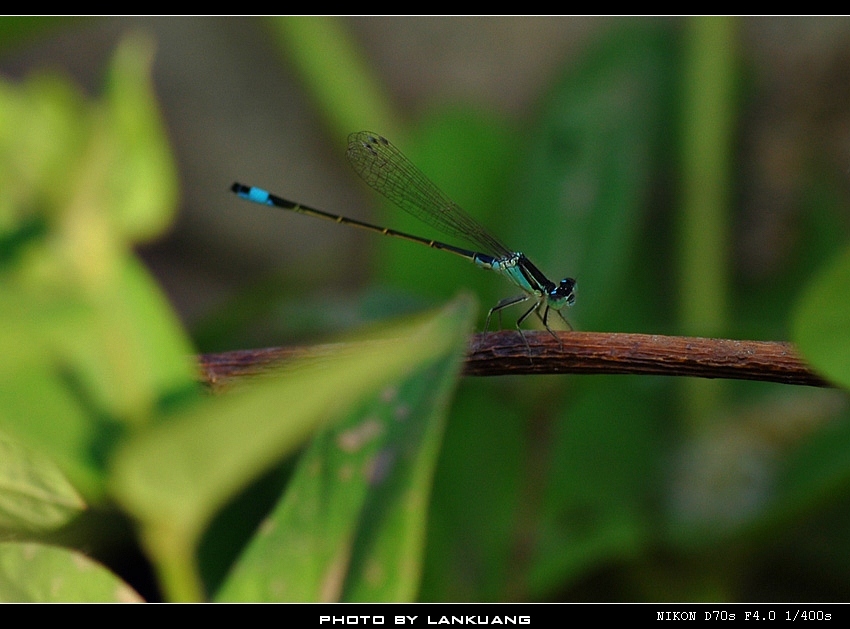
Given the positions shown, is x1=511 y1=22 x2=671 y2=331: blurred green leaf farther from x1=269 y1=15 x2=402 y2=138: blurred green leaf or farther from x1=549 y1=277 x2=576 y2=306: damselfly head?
x1=269 y1=15 x2=402 y2=138: blurred green leaf

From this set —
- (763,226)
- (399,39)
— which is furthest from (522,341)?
(399,39)

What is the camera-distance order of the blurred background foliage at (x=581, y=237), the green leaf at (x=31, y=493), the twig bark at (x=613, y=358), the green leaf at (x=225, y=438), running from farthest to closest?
the blurred background foliage at (x=581, y=237)
the twig bark at (x=613, y=358)
the green leaf at (x=31, y=493)
the green leaf at (x=225, y=438)

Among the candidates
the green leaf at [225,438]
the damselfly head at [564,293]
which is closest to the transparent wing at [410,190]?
the damselfly head at [564,293]

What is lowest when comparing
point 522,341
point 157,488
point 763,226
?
point 157,488

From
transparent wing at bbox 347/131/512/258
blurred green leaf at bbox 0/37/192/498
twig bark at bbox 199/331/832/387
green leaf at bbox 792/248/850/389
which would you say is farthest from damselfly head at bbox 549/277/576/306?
blurred green leaf at bbox 0/37/192/498

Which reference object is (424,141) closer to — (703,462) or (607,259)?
(607,259)

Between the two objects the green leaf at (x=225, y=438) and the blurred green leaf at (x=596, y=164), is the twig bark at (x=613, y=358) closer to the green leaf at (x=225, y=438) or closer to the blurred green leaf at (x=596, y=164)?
the green leaf at (x=225, y=438)

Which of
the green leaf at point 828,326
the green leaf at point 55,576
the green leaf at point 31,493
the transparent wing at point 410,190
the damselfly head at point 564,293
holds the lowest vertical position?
the green leaf at point 55,576

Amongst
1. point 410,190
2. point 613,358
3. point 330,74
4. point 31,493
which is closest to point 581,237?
point 410,190
